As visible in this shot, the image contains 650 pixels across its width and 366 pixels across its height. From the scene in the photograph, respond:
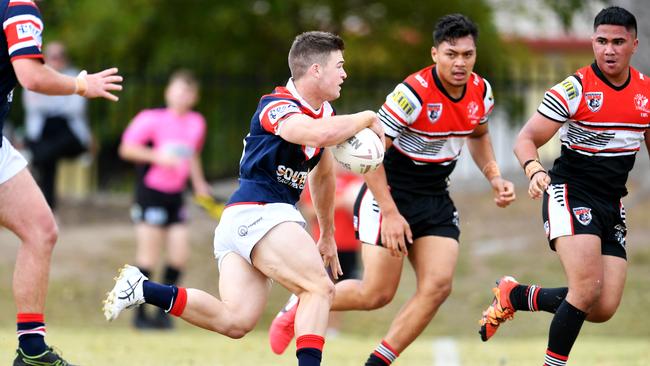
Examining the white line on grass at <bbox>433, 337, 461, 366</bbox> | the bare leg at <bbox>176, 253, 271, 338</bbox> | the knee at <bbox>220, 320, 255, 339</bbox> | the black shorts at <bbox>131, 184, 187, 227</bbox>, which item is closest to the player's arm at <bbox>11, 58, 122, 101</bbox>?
the bare leg at <bbox>176, 253, 271, 338</bbox>

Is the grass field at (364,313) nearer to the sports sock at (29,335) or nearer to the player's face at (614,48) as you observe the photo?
the sports sock at (29,335)

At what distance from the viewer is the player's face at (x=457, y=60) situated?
7512 millimetres

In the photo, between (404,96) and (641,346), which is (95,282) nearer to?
(641,346)

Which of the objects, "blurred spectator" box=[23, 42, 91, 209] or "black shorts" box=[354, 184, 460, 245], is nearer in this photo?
"black shorts" box=[354, 184, 460, 245]

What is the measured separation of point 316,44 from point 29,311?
2.35 m

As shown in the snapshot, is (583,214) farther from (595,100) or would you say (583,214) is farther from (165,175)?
(165,175)

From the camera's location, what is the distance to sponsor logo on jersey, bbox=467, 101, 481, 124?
7680mm

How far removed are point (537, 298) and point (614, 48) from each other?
1.68 metres

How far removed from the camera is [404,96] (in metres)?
7.52

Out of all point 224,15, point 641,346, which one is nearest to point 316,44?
point 641,346

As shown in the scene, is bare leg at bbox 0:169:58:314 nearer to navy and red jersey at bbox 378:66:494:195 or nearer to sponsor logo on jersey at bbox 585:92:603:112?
navy and red jersey at bbox 378:66:494:195

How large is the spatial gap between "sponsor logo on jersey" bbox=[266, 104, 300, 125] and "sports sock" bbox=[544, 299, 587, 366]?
2.11 metres

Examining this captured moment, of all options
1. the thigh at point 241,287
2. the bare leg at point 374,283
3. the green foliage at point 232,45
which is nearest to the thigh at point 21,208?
the thigh at point 241,287

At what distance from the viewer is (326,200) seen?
7.03 metres
